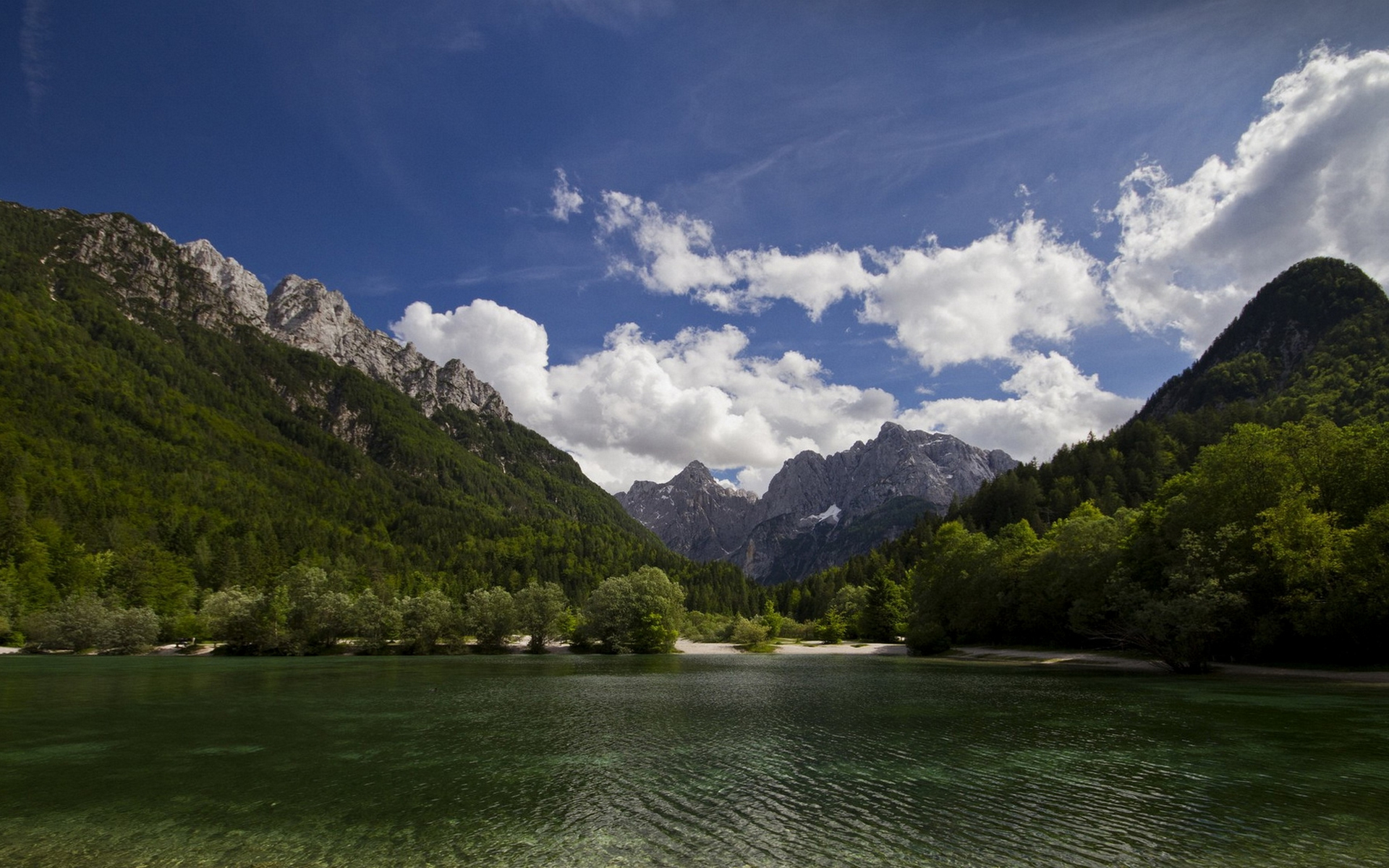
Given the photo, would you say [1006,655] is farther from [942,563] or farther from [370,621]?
[370,621]

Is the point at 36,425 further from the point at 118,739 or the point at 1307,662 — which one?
the point at 1307,662

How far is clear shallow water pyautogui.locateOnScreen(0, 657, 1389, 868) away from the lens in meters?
17.2

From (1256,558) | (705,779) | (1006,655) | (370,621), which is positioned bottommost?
(370,621)

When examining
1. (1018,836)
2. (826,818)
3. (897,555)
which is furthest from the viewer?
(897,555)

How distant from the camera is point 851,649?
12506cm

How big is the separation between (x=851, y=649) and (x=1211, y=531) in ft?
232

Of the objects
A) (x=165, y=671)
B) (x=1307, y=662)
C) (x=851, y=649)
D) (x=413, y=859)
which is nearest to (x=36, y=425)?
(x=165, y=671)

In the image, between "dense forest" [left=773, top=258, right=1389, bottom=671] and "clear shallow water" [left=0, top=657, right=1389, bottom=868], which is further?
"dense forest" [left=773, top=258, right=1389, bottom=671]

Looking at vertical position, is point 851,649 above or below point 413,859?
below

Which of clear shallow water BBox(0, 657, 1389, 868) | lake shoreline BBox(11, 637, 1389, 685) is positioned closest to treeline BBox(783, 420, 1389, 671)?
lake shoreline BBox(11, 637, 1389, 685)

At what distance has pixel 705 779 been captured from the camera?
82.1ft

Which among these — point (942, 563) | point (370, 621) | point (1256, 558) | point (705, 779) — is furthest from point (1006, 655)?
point (370, 621)

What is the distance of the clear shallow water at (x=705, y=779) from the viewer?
56.4ft

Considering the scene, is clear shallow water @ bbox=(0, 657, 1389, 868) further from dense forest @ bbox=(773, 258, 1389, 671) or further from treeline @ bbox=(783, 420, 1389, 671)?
dense forest @ bbox=(773, 258, 1389, 671)
